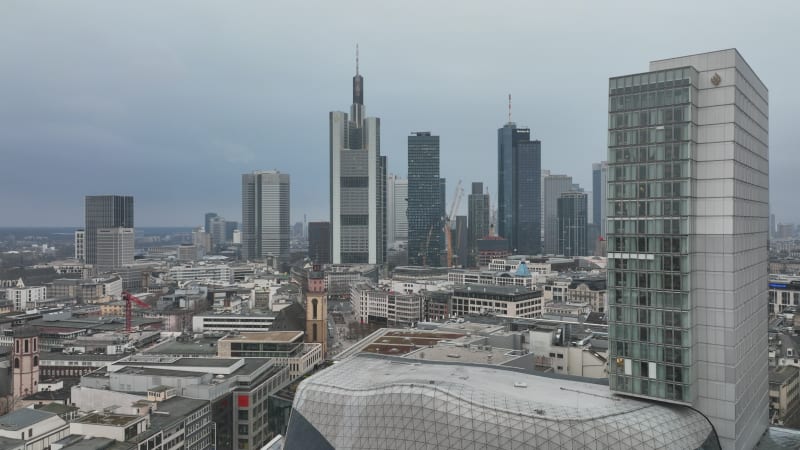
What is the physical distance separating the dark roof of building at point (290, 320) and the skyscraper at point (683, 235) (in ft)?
338

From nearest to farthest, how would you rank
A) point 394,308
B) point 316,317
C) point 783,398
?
point 783,398, point 316,317, point 394,308

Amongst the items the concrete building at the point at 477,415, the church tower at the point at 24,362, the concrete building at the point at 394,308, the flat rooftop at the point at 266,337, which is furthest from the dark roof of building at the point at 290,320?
the concrete building at the point at 477,415

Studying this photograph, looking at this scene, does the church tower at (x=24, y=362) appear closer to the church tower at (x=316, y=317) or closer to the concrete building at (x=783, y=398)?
the church tower at (x=316, y=317)

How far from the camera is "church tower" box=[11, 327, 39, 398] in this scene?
4060 inches

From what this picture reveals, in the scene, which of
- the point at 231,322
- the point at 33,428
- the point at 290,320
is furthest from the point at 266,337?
the point at 33,428

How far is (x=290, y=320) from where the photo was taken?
153375 millimetres

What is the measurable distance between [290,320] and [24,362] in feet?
195

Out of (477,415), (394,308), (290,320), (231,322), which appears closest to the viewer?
(477,415)

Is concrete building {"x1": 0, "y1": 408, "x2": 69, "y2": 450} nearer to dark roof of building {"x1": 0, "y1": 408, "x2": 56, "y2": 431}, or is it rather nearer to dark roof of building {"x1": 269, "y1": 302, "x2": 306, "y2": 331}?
dark roof of building {"x1": 0, "y1": 408, "x2": 56, "y2": 431}

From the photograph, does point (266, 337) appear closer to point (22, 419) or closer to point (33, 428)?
point (22, 419)

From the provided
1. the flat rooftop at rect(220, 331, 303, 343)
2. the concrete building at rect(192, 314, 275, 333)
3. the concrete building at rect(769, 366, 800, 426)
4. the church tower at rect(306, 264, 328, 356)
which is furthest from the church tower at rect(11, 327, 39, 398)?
the concrete building at rect(769, 366, 800, 426)

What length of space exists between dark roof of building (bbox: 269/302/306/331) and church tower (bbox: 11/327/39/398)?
164ft

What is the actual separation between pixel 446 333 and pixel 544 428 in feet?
180

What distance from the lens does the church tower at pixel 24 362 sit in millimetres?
103125
